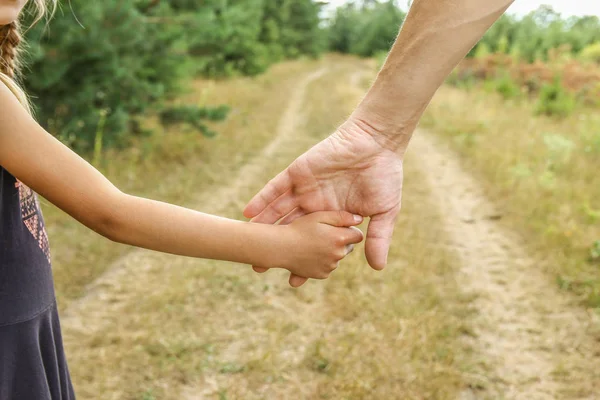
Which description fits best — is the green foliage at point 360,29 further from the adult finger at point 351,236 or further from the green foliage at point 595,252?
the adult finger at point 351,236

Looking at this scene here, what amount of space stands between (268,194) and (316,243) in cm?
27

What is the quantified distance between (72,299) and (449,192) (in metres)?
4.28

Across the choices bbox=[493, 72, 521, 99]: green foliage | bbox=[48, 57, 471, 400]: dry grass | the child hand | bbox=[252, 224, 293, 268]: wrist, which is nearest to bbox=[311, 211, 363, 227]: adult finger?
the child hand

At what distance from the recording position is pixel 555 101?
9.66 m

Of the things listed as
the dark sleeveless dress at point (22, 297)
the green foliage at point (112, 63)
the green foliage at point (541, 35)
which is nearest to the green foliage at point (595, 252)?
the dark sleeveless dress at point (22, 297)

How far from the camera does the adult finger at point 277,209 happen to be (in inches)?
60.3

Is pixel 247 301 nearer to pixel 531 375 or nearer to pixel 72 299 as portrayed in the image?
pixel 72 299

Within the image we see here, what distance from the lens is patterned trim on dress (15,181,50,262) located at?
130 cm

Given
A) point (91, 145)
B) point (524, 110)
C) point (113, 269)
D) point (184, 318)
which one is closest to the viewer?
point (184, 318)

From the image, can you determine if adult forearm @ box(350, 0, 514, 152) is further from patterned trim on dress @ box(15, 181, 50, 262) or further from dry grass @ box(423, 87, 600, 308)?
dry grass @ box(423, 87, 600, 308)

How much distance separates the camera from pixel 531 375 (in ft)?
9.22

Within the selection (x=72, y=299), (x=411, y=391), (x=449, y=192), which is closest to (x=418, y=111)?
(x=411, y=391)

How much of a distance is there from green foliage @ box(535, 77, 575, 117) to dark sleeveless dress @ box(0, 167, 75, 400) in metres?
9.75

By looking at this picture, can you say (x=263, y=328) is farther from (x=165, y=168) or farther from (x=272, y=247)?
(x=165, y=168)
